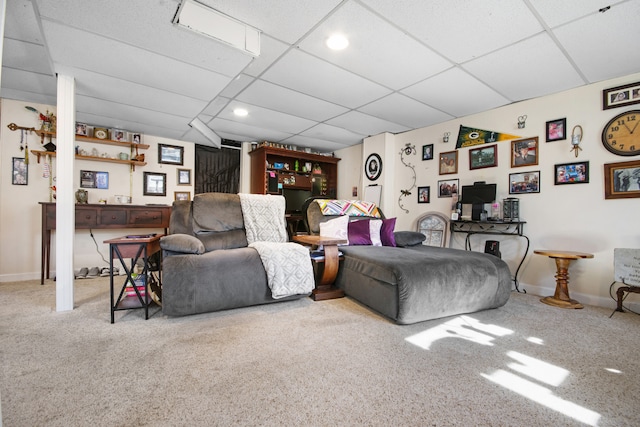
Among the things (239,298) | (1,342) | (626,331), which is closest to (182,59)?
(239,298)

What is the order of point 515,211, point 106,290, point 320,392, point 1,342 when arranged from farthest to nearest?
1. point 515,211
2. point 106,290
3. point 1,342
4. point 320,392

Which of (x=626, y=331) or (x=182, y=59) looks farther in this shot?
(x=182, y=59)

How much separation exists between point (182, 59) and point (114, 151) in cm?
274

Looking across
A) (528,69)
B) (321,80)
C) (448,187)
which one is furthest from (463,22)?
(448,187)

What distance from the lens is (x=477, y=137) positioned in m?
3.73

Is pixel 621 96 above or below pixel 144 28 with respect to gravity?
below

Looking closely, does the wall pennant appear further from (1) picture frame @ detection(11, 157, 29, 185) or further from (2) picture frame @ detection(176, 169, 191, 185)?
(1) picture frame @ detection(11, 157, 29, 185)

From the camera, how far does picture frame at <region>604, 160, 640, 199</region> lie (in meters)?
2.58

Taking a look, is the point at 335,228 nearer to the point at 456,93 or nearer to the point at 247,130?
the point at 456,93

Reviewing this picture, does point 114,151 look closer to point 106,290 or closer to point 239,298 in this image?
point 106,290

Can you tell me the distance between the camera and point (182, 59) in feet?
7.55

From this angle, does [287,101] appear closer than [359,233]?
No

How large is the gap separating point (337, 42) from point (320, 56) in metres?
0.25

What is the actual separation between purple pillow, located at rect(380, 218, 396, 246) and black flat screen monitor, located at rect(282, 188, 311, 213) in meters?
2.55
